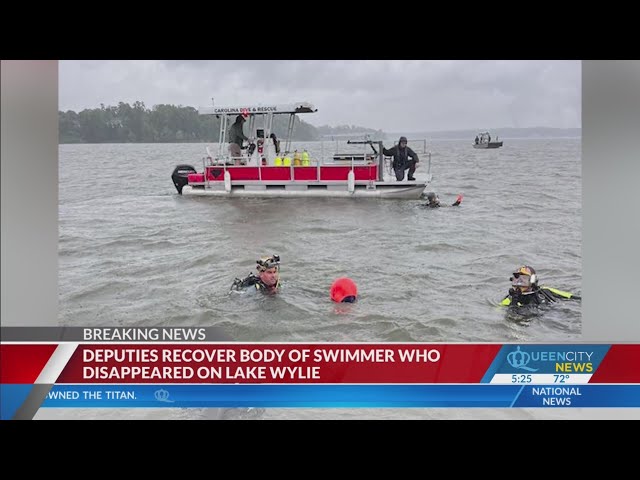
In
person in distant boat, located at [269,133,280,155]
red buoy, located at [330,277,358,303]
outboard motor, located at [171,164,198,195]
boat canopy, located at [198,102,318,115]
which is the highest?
boat canopy, located at [198,102,318,115]

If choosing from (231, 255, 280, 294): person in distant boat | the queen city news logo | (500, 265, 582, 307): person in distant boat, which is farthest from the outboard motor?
the queen city news logo

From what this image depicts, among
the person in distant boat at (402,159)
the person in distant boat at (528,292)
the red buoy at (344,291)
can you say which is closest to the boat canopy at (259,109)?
the person in distant boat at (402,159)

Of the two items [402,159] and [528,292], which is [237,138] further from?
[528,292]

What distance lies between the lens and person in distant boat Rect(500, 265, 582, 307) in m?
5.90

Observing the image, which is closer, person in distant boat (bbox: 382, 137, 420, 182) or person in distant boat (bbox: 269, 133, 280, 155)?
person in distant boat (bbox: 382, 137, 420, 182)

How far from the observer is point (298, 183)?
13.2 m

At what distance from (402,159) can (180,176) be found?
5473 millimetres

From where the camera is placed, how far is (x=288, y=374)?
4.68 meters

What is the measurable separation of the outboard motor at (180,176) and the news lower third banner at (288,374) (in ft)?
31.9

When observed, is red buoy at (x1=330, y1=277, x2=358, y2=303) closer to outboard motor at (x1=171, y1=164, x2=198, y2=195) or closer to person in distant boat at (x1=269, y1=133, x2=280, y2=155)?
person in distant boat at (x1=269, y1=133, x2=280, y2=155)

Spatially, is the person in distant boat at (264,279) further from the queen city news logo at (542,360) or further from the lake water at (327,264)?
the queen city news logo at (542,360)

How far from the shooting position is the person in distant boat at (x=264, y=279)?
651 cm

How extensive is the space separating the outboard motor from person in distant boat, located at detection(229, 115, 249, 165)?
49.8 inches

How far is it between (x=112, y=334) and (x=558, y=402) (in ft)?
12.2
